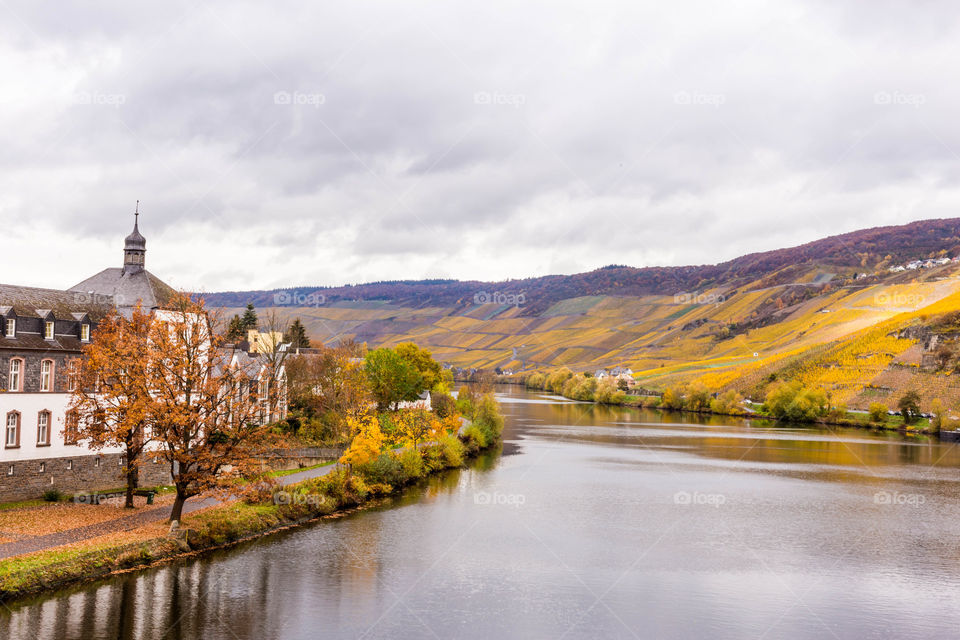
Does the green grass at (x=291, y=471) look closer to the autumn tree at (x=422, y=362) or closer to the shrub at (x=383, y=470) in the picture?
the shrub at (x=383, y=470)

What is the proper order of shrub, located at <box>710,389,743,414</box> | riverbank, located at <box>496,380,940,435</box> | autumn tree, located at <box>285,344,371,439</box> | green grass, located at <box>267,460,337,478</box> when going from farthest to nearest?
shrub, located at <box>710,389,743,414</box>, riverbank, located at <box>496,380,940,435</box>, autumn tree, located at <box>285,344,371,439</box>, green grass, located at <box>267,460,337,478</box>

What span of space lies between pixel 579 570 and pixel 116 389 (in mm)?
21251

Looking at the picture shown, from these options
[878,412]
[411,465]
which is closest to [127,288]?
[411,465]

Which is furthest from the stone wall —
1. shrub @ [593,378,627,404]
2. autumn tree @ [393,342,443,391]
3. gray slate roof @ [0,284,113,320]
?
shrub @ [593,378,627,404]

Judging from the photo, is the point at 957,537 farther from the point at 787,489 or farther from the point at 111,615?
the point at 111,615

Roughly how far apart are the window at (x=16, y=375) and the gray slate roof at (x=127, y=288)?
26.3ft

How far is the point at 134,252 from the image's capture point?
1743 inches

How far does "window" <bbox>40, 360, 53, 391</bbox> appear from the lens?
35.7m

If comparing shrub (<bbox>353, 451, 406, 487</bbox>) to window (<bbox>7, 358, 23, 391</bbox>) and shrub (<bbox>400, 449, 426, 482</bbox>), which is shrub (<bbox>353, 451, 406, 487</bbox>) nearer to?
shrub (<bbox>400, 449, 426, 482</bbox>)

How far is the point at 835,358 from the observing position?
13050 centimetres

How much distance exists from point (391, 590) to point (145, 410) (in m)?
12.1

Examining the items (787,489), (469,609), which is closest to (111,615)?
(469,609)

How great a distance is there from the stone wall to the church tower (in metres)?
10.9

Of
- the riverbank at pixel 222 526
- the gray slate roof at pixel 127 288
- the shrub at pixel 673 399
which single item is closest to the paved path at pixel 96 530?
the riverbank at pixel 222 526
